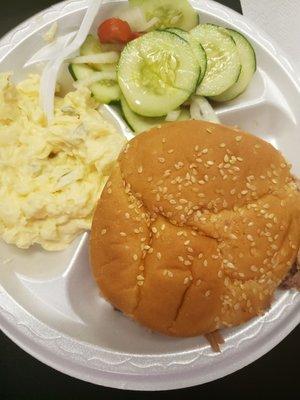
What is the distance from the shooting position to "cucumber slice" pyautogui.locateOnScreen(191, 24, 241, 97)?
2047mm

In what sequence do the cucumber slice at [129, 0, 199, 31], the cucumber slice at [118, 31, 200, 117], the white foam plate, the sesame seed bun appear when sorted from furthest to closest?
the cucumber slice at [129, 0, 199, 31], the cucumber slice at [118, 31, 200, 117], the white foam plate, the sesame seed bun

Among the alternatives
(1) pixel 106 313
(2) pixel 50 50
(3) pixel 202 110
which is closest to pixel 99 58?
(2) pixel 50 50

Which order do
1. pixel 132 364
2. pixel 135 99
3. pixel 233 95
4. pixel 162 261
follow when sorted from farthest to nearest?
pixel 233 95
pixel 135 99
pixel 132 364
pixel 162 261

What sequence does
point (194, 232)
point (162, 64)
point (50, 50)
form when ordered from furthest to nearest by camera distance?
point (50, 50), point (162, 64), point (194, 232)

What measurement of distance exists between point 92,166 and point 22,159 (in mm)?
267

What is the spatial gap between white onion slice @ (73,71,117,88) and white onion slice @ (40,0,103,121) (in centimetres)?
10

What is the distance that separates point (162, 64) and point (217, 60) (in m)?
0.24

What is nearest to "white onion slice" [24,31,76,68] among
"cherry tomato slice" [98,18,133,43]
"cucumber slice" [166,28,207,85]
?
"cherry tomato slice" [98,18,133,43]

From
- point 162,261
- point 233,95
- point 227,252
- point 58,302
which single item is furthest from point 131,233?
point 233,95

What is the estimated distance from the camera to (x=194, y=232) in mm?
1709

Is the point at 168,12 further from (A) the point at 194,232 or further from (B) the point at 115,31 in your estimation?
(A) the point at 194,232

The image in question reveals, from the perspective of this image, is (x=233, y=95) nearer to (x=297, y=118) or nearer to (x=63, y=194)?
(x=297, y=118)

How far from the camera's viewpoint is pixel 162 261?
5.56ft

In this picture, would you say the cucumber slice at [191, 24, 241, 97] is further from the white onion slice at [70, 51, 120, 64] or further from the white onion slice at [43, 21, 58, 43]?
the white onion slice at [43, 21, 58, 43]
